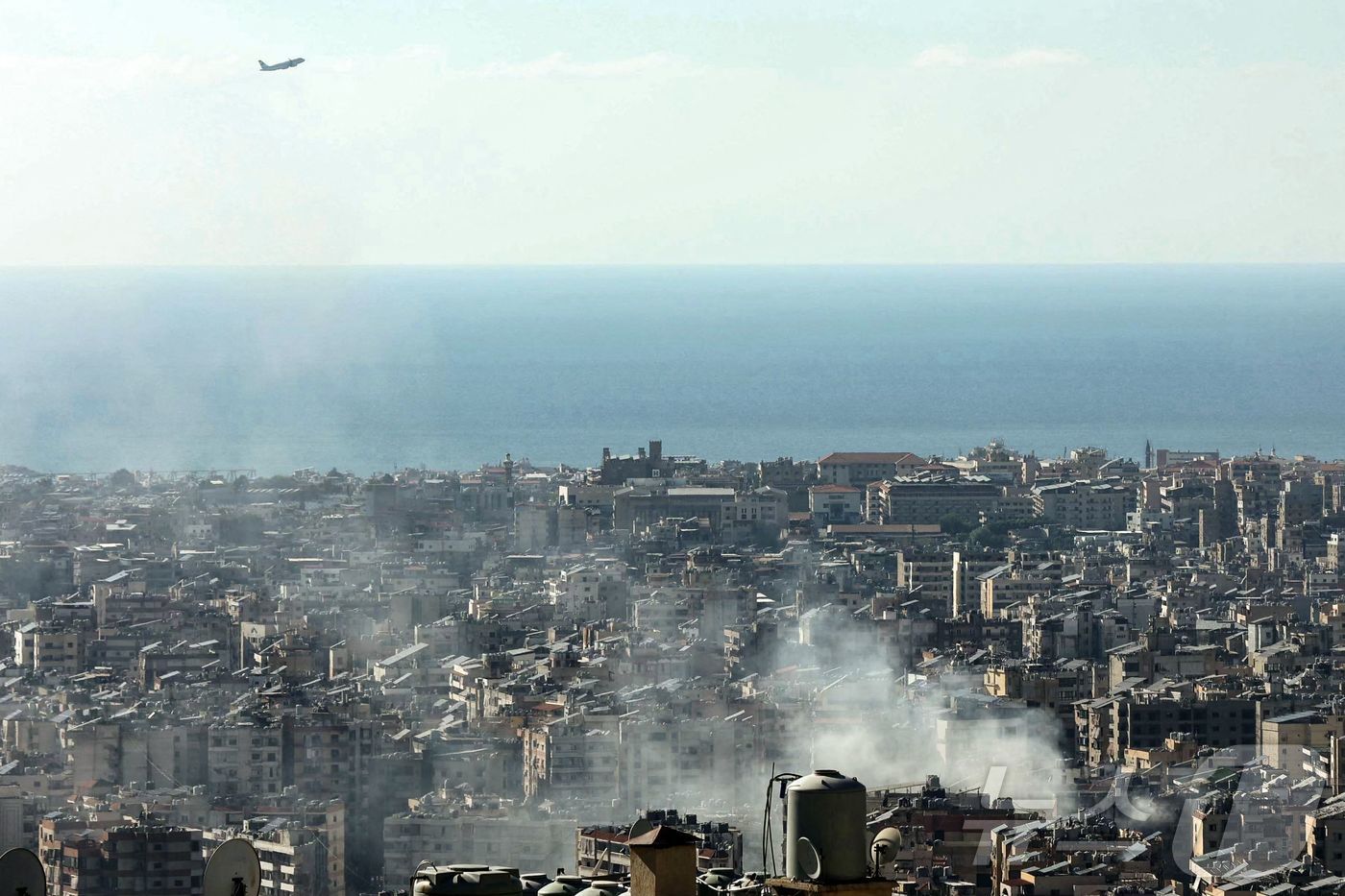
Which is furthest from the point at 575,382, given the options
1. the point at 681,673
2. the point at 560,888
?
the point at 560,888

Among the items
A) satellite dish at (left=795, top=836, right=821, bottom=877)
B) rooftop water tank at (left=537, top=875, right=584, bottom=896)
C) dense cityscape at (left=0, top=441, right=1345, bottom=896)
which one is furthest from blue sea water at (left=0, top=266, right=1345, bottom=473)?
satellite dish at (left=795, top=836, right=821, bottom=877)

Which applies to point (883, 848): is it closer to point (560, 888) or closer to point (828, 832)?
point (828, 832)

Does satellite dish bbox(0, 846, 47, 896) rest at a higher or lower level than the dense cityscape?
higher

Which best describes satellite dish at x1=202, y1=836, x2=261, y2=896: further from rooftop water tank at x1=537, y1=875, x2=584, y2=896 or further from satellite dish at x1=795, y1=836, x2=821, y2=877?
satellite dish at x1=795, y1=836, x2=821, y2=877

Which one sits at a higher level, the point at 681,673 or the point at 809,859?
the point at 809,859

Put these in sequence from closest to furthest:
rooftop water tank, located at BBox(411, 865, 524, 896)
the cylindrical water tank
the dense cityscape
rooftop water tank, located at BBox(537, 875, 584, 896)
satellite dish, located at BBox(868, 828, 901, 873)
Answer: the cylindrical water tank, satellite dish, located at BBox(868, 828, 901, 873), rooftop water tank, located at BBox(411, 865, 524, 896), rooftop water tank, located at BBox(537, 875, 584, 896), the dense cityscape

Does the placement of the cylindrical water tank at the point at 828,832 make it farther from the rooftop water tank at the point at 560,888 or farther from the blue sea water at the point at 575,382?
the blue sea water at the point at 575,382

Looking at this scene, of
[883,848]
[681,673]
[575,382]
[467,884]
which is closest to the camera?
[883,848]
